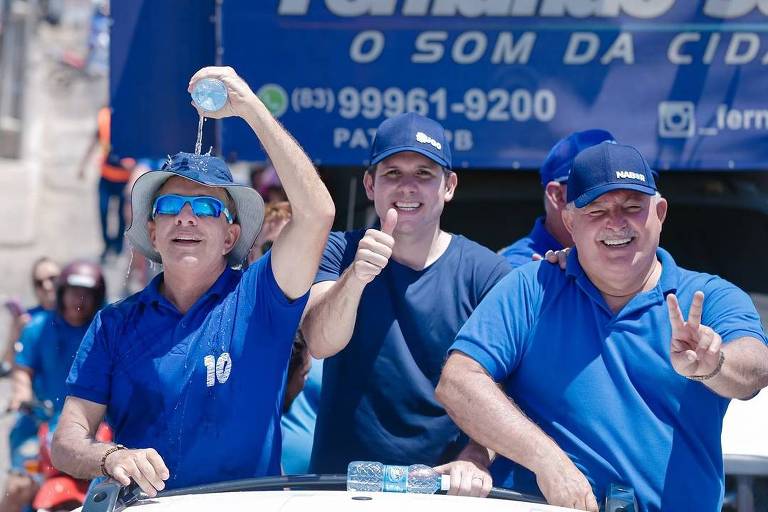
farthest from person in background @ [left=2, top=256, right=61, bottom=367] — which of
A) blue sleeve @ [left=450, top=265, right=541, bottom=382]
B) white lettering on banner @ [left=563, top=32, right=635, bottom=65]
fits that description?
blue sleeve @ [left=450, top=265, right=541, bottom=382]

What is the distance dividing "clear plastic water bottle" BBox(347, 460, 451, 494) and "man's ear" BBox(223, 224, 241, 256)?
0.85 metres

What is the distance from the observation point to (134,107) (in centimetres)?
645

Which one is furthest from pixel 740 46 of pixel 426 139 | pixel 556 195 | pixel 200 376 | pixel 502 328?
pixel 200 376

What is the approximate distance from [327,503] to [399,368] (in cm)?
93

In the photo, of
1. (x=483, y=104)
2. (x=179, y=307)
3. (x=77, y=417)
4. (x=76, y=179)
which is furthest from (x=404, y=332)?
(x=76, y=179)

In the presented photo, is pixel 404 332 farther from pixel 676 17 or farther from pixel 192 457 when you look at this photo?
pixel 676 17

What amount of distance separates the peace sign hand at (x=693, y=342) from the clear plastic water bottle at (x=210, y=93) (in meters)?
1.28

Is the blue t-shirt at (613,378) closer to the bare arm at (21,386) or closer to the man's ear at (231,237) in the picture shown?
the man's ear at (231,237)

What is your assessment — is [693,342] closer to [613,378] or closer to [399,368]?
[613,378]

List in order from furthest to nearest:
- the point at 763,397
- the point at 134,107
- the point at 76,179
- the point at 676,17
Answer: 1. the point at 76,179
2. the point at 134,107
3. the point at 676,17
4. the point at 763,397

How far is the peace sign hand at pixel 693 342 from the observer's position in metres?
3.02

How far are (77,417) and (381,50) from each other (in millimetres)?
3069

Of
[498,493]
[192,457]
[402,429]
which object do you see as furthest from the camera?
[402,429]

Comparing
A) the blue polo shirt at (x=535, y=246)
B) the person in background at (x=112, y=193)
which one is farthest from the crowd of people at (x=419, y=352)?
the person in background at (x=112, y=193)
